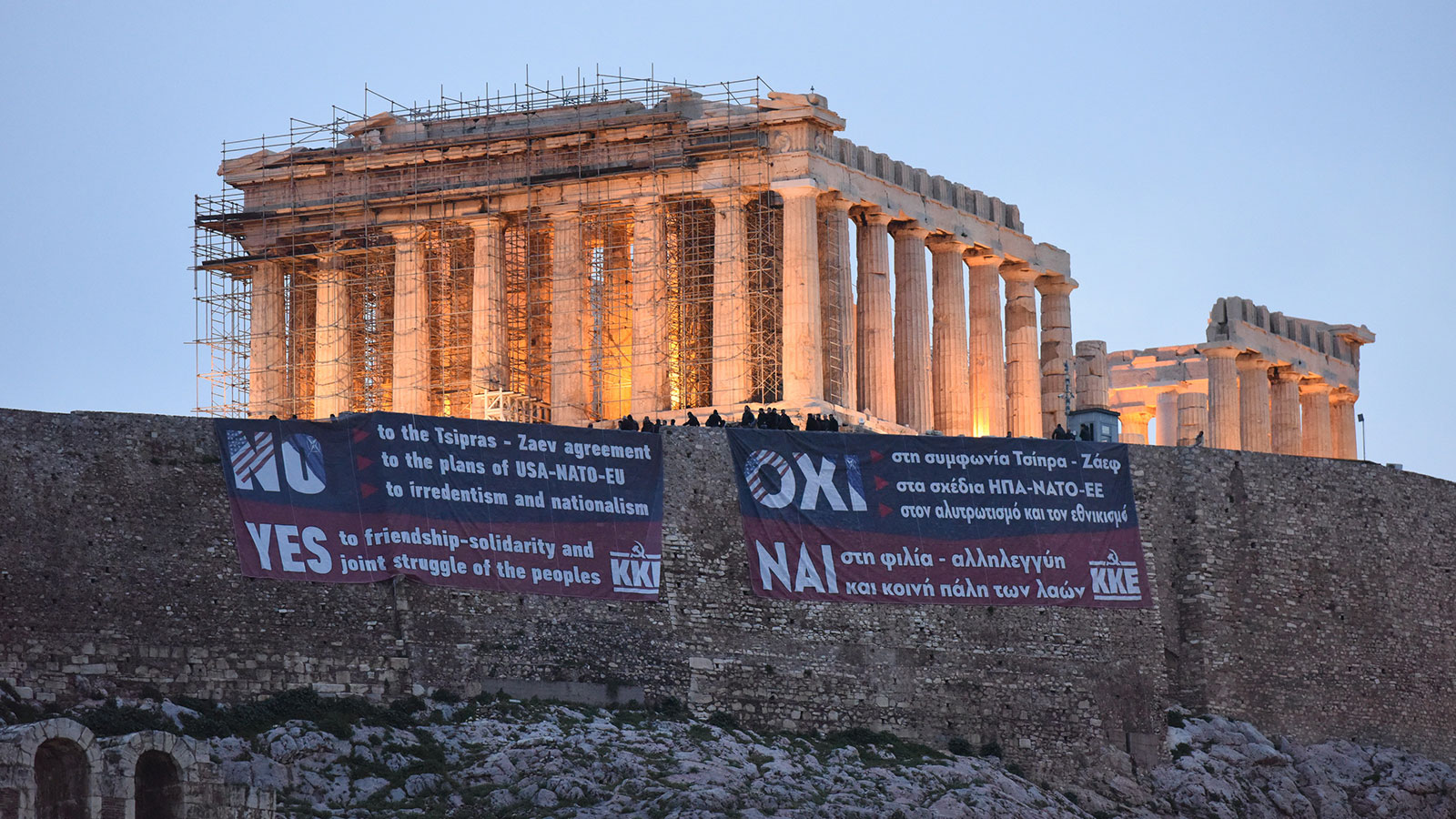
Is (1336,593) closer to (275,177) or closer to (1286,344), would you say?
(1286,344)

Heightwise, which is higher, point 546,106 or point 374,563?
point 546,106

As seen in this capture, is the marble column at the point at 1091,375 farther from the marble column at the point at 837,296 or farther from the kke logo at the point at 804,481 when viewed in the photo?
the kke logo at the point at 804,481

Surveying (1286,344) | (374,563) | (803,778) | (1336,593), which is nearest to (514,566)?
(374,563)

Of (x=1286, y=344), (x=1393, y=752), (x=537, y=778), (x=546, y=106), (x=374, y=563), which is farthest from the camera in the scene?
(x=1286, y=344)

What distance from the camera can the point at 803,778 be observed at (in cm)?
4900

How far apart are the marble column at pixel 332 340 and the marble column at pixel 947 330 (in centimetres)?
1522

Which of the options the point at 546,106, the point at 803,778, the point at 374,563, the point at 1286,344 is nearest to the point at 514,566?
the point at 374,563

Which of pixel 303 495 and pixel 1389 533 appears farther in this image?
pixel 1389 533

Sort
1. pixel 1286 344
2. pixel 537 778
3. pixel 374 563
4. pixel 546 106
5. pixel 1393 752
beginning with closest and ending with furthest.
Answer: pixel 537 778 < pixel 374 563 < pixel 1393 752 < pixel 546 106 < pixel 1286 344

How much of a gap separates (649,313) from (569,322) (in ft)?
7.16

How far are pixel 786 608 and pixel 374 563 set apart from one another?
791 cm

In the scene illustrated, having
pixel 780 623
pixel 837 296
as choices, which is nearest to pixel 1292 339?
pixel 837 296

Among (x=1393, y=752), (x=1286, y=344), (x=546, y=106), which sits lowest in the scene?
(x=1393, y=752)

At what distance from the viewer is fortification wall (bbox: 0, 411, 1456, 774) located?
47500mm
